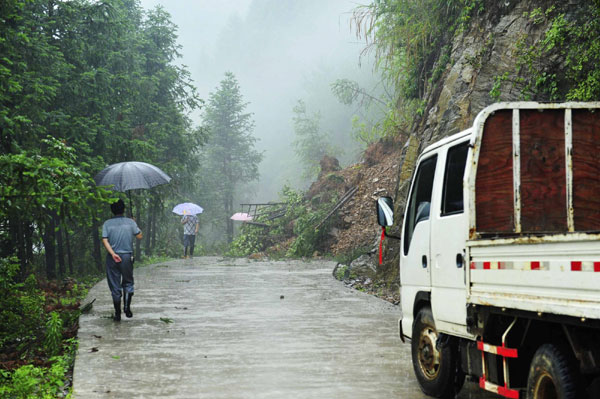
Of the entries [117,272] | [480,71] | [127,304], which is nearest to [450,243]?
[117,272]

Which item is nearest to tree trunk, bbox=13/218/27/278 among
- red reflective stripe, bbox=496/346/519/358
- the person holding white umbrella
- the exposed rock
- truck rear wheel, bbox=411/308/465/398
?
the exposed rock

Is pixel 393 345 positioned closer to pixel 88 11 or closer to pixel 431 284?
pixel 431 284

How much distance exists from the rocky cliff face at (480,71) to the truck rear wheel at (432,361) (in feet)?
28.0

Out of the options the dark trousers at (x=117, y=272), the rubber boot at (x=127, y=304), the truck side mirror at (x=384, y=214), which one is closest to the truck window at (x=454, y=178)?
the truck side mirror at (x=384, y=214)

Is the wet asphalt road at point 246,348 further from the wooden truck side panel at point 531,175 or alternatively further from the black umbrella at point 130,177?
the black umbrella at point 130,177

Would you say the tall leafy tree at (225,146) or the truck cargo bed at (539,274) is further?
the tall leafy tree at (225,146)

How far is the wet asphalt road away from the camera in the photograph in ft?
24.1

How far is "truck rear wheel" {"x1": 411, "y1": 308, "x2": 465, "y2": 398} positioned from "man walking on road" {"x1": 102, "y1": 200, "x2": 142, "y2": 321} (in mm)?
6293

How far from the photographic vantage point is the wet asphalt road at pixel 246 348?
7352 mm

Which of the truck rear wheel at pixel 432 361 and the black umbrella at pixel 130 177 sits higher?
the black umbrella at pixel 130 177

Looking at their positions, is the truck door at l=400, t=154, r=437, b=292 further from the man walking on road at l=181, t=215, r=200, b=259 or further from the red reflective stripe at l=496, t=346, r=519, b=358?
the man walking on road at l=181, t=215, r=200, b=259

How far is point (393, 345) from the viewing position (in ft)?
32.7

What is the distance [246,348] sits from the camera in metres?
9.71

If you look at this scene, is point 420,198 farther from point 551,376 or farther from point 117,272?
point 117,272
